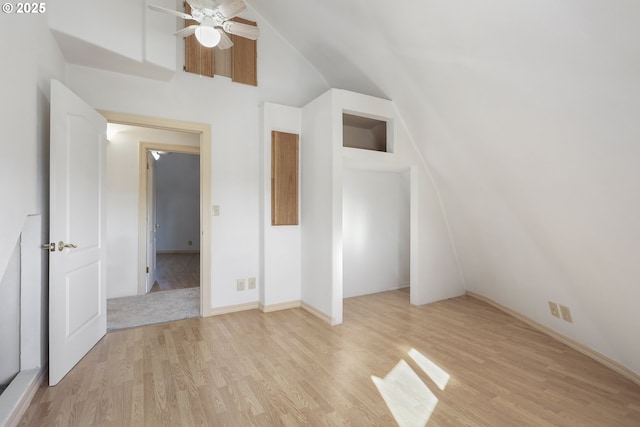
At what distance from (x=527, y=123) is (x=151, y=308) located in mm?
4306

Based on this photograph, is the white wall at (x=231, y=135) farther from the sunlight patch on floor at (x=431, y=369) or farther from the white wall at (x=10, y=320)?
the sunlight patch on floor at (x=431, y=369)

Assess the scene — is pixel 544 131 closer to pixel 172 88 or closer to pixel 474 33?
pixel 474 33

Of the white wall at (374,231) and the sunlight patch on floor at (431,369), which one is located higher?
the white wall at (374,231)

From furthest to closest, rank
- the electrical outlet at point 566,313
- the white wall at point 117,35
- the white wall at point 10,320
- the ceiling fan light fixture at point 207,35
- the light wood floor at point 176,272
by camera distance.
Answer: the light wood floor at point 176,272, the electrical outlet at point 566,313, the white wall at point 117,35, the ceiling fan light fixture at point 207,35, the white wall at point 10,320

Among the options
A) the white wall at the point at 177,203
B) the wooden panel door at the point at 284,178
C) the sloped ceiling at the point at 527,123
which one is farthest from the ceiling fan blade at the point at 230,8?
the white wall at the point at 177,203

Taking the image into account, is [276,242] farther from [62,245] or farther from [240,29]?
[240,29]

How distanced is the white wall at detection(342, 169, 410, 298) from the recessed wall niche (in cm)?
80

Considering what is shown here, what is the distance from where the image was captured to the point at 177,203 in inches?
352

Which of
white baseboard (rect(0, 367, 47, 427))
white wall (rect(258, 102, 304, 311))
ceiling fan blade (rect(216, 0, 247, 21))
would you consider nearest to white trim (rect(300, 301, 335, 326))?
white wall (rect(258, 102, 304, 311))

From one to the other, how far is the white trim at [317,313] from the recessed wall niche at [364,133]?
2.63 metres

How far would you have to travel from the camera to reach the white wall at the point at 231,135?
10.5 ft

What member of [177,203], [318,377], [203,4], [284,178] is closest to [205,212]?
[284,178]

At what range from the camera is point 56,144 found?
6.91 ft

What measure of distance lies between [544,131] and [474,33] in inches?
33.8
